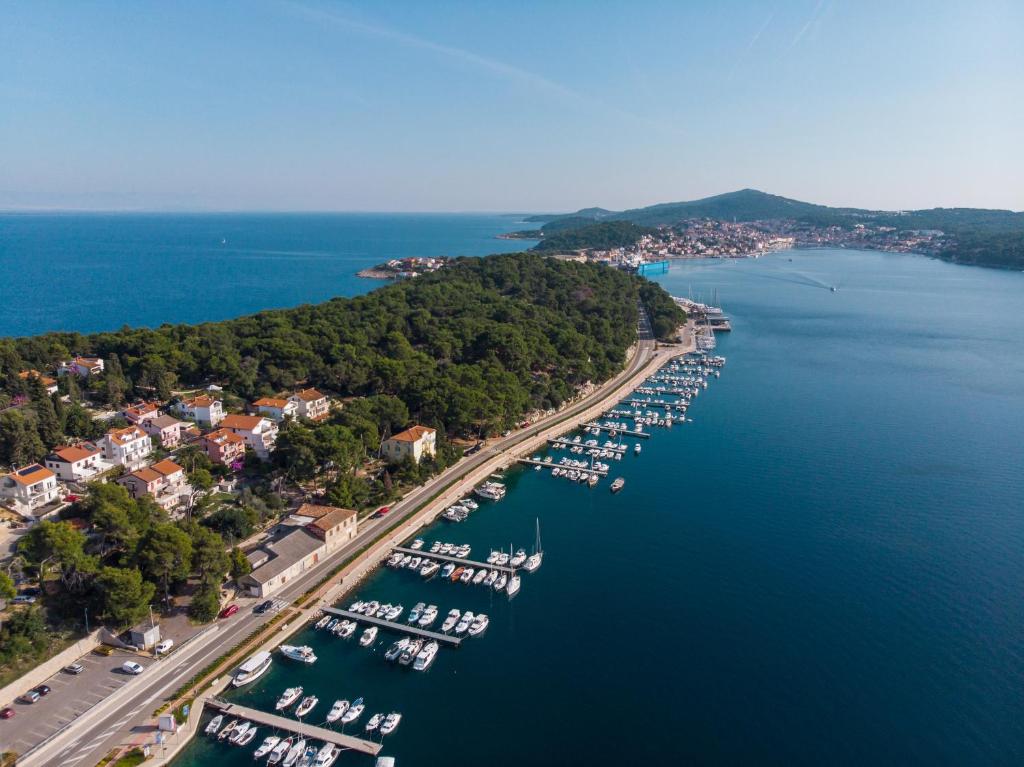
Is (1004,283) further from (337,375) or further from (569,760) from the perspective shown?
(569,760)

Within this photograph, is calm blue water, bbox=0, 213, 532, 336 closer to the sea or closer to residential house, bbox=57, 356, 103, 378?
residential house, bbox=57, 356, 103, 378

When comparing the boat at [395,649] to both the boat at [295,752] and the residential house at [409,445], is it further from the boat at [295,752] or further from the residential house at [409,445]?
the residential house at [409,445]

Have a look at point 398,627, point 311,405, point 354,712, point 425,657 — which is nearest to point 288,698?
point 354,712

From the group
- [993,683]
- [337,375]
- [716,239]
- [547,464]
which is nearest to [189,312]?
[337,375]

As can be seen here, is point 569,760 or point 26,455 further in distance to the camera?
point 26,455

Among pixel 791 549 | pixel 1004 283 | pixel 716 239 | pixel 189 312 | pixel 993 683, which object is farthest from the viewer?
pixel 716 239

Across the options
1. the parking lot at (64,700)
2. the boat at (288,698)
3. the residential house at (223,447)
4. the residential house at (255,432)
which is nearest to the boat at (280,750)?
the boat at (288,698)

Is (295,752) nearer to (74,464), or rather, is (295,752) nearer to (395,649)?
(395,649)
